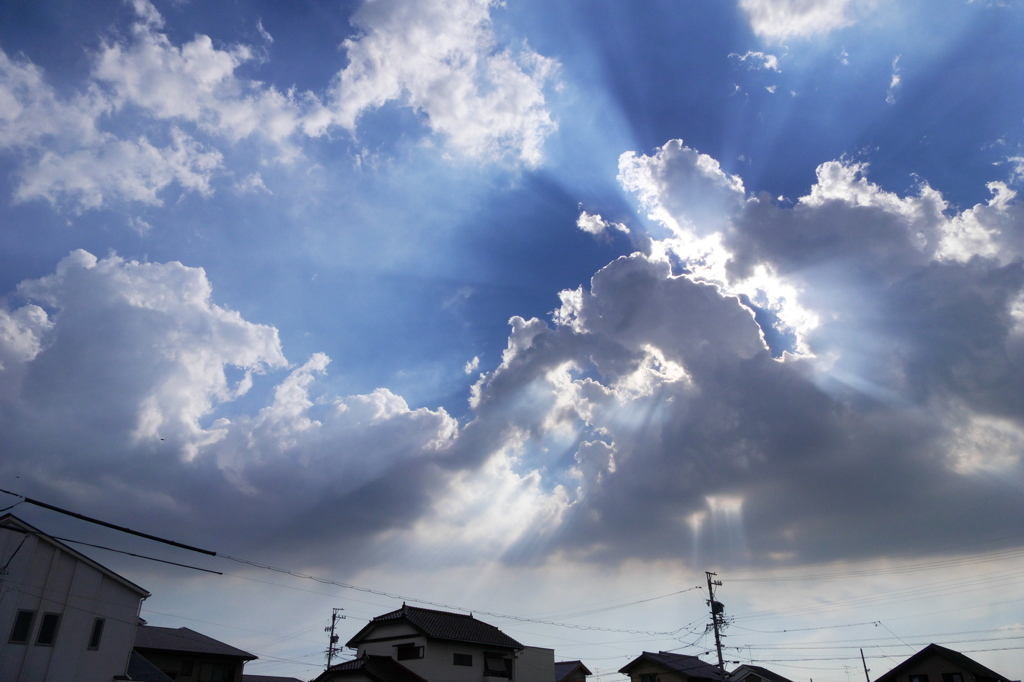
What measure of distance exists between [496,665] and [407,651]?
8328 millimetres

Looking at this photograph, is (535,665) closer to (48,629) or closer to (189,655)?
(189,655)

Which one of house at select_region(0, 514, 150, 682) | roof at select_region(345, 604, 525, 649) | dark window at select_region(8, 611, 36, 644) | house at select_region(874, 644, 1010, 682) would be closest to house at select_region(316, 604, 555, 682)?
roof at select_region(345, 604, 525, 649)

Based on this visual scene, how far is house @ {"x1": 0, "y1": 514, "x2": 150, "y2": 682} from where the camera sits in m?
29.0

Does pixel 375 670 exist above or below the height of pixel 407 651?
below

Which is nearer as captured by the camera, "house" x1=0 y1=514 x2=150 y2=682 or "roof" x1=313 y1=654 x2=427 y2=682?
"house" x1=0 y1=514 x2=150 y2=682

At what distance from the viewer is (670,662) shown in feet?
209

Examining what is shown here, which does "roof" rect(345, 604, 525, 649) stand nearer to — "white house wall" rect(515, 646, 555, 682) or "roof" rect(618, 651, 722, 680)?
"white house wall" rect(515, 646, 555, 682)

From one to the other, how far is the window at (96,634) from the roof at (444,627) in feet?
80.3

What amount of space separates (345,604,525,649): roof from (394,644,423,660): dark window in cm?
161

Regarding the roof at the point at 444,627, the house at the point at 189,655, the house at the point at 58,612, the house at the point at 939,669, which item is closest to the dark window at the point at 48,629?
the house at the point at 58,612

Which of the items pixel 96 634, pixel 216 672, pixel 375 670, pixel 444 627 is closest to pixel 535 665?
pixel 444 627

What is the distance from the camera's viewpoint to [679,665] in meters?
63.6

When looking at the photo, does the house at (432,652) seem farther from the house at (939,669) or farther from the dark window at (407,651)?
the house at (939,669)

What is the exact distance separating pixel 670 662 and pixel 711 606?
37.4 ft
